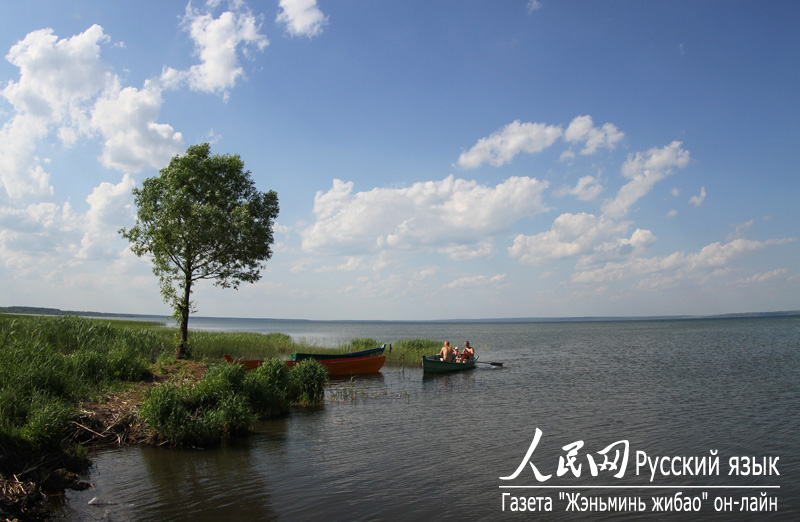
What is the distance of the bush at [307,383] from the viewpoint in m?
19.0

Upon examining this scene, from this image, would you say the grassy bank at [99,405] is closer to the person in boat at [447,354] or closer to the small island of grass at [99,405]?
the small island of grass at [99,405]

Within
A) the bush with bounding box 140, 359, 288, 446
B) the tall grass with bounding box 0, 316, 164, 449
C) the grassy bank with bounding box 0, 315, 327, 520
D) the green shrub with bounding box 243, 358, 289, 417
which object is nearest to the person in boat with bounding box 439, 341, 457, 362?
the grassy bank with bounding box 0, 315, 327, 520

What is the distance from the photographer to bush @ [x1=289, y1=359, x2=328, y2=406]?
18969 mm

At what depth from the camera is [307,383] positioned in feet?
64.2

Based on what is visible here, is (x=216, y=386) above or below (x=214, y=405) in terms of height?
above

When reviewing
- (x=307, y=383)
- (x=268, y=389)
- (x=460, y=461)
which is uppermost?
(x=268, y=389)

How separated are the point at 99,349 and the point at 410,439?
15.2m

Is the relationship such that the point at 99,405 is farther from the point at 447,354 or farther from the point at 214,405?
the point at 447,354

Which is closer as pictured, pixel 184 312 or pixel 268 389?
pixel 268 389

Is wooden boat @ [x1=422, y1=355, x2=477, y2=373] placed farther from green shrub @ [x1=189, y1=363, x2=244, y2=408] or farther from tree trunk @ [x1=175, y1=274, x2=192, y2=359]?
green shrub @ [x1=189, y1=363, x2=244, y2=408]

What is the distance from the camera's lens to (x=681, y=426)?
15641 millimetres

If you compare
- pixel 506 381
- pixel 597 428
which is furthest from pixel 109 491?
pixel 506 381

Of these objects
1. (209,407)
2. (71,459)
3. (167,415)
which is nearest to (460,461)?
(209,407)

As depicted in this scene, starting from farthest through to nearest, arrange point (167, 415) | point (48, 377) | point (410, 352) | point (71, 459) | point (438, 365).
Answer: point (410, 352) < point (438, 365) < point (48, 377) < point (167, 415) < point (71, 459)
